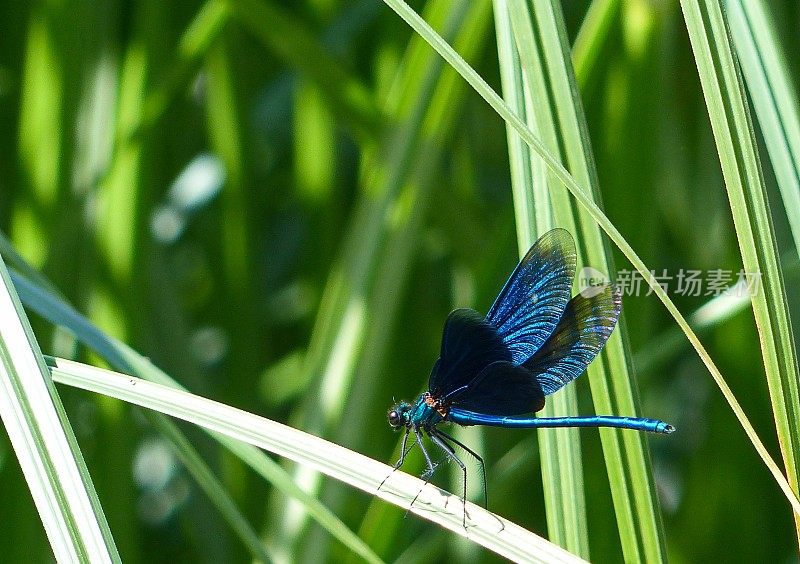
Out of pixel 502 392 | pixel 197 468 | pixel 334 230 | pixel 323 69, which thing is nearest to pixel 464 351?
pixel 502 392

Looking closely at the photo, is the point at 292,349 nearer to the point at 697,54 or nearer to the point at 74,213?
the point at 74,213

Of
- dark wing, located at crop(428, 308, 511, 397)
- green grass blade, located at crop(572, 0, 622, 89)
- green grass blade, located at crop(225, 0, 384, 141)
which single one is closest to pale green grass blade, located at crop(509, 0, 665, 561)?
dark wing, located at crop(428, 308, 511, 397)

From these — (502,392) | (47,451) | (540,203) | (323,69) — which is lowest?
(47,451)

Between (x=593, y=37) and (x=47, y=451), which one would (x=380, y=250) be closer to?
(x=593, y=37)

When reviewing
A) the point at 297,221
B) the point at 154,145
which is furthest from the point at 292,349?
the point at 154,145

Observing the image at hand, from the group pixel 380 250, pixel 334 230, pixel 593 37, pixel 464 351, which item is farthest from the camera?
pixel 334 230

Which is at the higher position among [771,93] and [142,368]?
[771,93]

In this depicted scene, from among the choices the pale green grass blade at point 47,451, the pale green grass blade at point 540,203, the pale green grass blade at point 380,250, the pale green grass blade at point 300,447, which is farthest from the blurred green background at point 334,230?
the pale green grass blade at point 47,451
